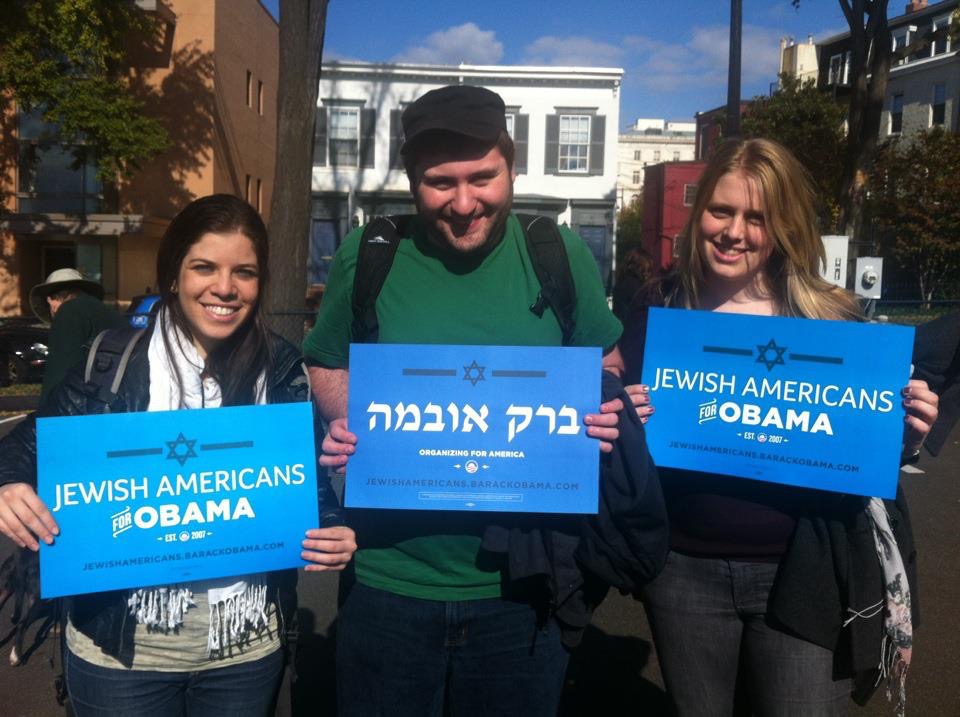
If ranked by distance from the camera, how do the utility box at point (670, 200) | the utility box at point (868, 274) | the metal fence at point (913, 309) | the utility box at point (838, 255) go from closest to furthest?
the utility box at point (838, 255)
the utility box at point (868, 274)
the metal fence at point (913, 309)
the utility box at point (670, 200)

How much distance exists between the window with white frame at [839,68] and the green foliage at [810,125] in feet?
62.5

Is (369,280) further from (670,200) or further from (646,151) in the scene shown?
(646,151)

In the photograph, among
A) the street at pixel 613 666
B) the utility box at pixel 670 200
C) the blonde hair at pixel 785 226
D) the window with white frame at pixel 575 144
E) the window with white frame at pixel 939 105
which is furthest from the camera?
the window with white frame at pixel 939 105

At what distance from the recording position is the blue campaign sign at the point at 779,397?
2.22 meters

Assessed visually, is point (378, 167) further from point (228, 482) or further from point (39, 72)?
point (228, 482)

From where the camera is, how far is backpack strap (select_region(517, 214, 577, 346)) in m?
2.23

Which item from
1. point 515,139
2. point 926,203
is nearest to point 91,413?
point 515,139

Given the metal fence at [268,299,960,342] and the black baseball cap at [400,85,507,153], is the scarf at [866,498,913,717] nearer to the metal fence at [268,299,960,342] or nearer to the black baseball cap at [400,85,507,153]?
the black baseball cap at [400,85,507,153]

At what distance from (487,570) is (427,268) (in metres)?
0.81

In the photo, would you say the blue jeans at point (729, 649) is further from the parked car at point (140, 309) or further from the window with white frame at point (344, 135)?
the window with white frame at point (344, 135)

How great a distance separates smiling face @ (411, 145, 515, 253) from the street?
8.49 ft

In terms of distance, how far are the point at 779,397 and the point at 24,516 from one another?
193cm

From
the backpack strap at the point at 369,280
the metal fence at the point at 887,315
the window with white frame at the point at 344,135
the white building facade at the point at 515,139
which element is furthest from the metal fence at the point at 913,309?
the window with white frame at the point at 344,135

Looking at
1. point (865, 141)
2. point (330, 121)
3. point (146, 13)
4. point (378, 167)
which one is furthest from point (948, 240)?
point (146, 13)
